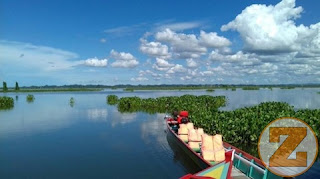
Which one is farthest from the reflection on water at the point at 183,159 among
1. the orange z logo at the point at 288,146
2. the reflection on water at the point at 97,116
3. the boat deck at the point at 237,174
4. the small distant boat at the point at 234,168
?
the reflection on water at the point at 97,116

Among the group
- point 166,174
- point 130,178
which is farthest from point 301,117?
point 130,178

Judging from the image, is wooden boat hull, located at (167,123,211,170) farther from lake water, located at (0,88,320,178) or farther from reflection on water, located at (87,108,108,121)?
reflection on water, located at (87,108,108,121)

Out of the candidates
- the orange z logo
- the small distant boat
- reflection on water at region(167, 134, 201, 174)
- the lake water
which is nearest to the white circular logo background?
the orange z logo

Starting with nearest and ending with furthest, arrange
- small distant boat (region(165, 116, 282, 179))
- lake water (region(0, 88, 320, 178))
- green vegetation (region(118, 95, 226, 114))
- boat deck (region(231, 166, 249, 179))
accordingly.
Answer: small distant boat (region(165, 116, 282, 179))
boat deck (region(231, 166, 249, 179))
lake water (region(0, 88, 320, 178))
green vegetation (region(118, 95, 226, 114))

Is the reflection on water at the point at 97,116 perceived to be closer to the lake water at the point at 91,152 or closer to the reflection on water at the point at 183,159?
the lake water at the point at 91,152

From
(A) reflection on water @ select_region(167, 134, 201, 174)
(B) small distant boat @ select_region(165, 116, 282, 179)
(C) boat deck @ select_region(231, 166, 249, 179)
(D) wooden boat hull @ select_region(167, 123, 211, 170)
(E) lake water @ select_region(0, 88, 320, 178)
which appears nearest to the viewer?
(B) small distant boat @ select_region(165, 116, 282, 179)

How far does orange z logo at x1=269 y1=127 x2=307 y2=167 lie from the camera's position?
55.1ft

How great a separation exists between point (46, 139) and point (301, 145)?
69.9ft

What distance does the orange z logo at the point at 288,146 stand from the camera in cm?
1680

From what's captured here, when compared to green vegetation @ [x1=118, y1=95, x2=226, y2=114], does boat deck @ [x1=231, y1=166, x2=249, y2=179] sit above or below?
below

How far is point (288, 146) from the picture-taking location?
20.8 meters

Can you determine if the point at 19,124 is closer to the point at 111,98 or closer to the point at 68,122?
the point at 68,122

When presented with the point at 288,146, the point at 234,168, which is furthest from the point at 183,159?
the point at 288,146

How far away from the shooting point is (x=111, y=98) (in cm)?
6888
